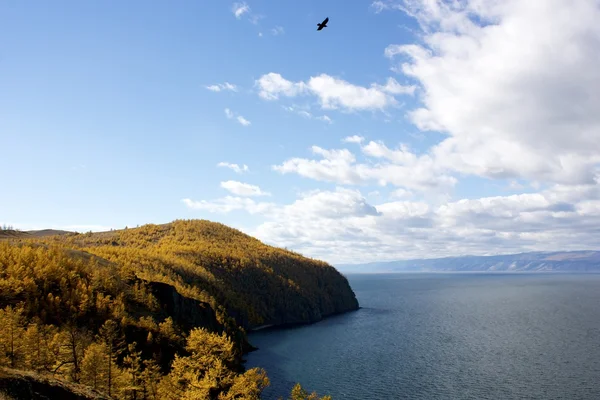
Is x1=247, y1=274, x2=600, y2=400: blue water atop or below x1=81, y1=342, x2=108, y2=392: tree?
below

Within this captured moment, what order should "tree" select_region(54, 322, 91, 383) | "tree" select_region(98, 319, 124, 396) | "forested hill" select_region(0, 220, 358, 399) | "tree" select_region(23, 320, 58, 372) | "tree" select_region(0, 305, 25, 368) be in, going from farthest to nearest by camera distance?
"tree" select_region(98, 319, 124, 396), "forested hill" select_region(0, 220, 358, 399), "tree" select_region(54, 322, 91, 383), "tree" select_region(23, 320, 58, 372), "tree" select_region(0, 305, 25, 368)

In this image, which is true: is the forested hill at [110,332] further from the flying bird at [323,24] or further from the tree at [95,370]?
the flying bird at [323,24]

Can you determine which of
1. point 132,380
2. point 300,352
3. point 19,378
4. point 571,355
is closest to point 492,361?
point 571,355

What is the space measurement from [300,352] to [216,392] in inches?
3241

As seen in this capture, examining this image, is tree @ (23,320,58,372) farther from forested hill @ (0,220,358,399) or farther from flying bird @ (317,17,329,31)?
flying bird @ (317,17,329,31)

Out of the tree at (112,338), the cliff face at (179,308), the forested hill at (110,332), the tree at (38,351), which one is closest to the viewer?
the tree at (38,351)

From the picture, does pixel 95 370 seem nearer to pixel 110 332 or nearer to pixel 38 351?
pixel 38 351

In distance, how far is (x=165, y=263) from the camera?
175m

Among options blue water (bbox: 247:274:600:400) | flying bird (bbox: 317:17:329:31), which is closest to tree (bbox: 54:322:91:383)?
blue water (bbox: 247:274:600:400)

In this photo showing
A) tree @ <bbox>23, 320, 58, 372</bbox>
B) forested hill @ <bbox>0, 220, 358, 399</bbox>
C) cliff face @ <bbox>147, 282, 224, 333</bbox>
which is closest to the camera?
tree @ <bbox>23, 320, 58, 372</bbox>

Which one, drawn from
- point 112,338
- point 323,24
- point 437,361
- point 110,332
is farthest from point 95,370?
point 437,361

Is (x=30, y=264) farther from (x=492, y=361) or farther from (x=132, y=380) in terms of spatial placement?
(x=492, y=361)

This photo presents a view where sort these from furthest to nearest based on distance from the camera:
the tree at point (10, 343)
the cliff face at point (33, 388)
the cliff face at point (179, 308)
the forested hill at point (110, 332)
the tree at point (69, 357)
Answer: the cliff face at point (179, 308), the forested hill at point (110, 332), the tree at point (69, 357), the tree at point (10, 343), the cliff face at point (33, 388)

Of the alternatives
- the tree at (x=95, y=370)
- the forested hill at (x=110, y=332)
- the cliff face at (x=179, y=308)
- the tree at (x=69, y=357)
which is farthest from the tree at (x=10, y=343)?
the cliff face at (x=179, y=308)
